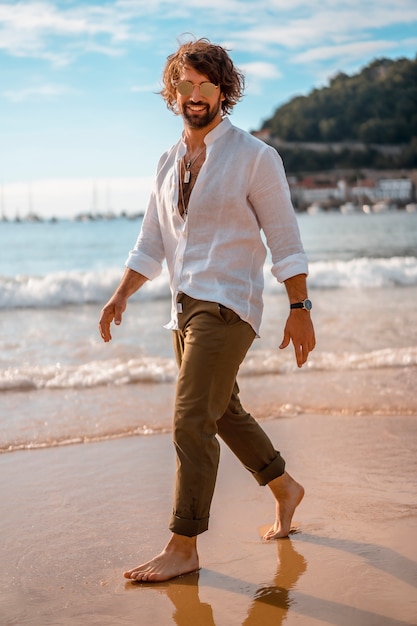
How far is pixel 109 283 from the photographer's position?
16.9m

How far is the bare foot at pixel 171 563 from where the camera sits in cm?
305

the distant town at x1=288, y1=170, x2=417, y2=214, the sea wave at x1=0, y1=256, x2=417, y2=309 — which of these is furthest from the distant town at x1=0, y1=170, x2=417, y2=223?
the sea wave at x1=0, y1=256, x2=417, y2=309

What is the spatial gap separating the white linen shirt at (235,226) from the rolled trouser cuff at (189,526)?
71 centimetres

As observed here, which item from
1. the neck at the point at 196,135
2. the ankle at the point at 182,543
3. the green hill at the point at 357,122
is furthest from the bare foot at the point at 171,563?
the green hill at the point at 357,122

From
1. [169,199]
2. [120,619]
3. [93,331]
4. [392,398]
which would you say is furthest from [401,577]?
[93,331]

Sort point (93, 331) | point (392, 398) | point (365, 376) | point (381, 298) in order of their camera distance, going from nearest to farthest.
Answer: point (392, 398), point (365, 376), point (93, 331), point (381, 298)

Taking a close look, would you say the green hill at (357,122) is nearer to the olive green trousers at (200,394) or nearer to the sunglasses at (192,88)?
the sunglasses at (192,88)

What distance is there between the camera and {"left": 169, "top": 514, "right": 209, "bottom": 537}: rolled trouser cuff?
10.0 feet

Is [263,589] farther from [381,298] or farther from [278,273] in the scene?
[381,298]

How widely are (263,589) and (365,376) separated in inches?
164

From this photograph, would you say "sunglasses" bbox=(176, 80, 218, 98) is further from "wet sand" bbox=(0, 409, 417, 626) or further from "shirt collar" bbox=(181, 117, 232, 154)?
"wet sand" bbox=(0, 409, 417, 626)

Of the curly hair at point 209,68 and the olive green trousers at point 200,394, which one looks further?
the curly hair at point 209,68

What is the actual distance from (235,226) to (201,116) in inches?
16.6

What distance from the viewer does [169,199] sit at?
3.21 metres
